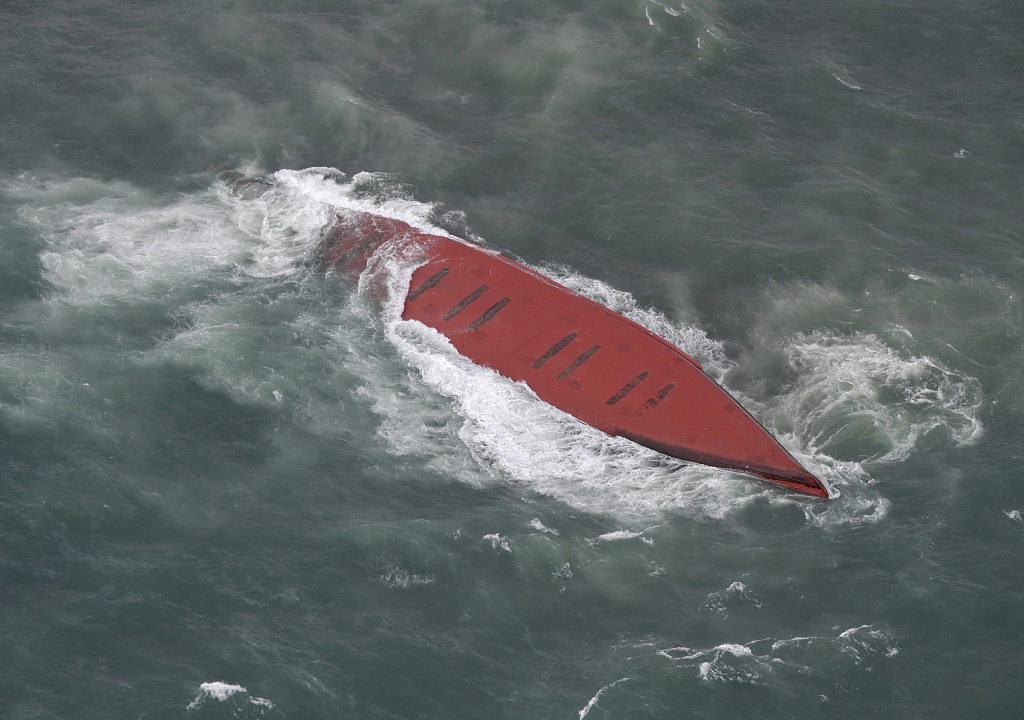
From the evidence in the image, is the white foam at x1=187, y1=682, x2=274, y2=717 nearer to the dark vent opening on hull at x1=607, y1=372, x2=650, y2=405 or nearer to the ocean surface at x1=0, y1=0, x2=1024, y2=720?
the ocean surface at x1=0, y1=0, x2=1024, y2=720

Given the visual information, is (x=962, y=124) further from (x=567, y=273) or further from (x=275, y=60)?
(x=275, y=60)

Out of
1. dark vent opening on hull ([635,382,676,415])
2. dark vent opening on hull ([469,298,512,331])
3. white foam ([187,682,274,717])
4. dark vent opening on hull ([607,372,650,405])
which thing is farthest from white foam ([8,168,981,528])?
white foam ([187,682,274,717])

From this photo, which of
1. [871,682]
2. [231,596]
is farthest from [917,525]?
[231,596]

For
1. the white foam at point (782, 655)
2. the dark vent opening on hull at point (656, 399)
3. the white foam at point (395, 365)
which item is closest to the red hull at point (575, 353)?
the dark vent opening on hull at point (656, 399)

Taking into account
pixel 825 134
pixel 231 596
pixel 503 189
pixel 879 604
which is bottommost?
pixel 231 596

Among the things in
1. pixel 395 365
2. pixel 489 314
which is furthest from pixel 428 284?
pixel 395 365

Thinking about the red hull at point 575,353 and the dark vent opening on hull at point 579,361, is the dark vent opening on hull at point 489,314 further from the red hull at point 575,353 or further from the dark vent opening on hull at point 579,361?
the dark vent opening on hull at point 579,361
